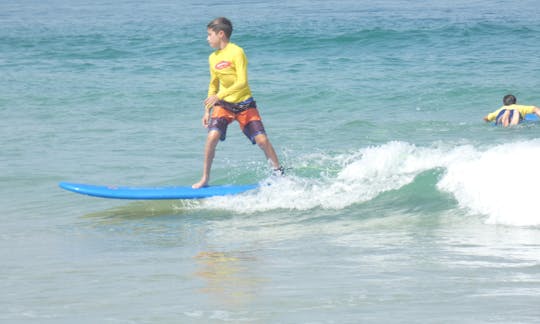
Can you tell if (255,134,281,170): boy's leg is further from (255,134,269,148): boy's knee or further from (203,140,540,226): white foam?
(203,140,540,226): white foam

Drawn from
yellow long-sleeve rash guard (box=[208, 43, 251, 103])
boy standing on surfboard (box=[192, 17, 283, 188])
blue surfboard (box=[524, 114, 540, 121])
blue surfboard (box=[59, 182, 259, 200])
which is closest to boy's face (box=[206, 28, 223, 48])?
boy standing on surfboard (box=[192, 17, 283, 188])

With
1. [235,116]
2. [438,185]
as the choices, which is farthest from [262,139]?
[438,185]

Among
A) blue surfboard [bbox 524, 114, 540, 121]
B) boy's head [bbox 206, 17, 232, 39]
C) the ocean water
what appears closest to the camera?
the ocean water

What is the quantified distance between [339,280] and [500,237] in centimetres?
202

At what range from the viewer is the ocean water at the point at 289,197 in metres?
4.95

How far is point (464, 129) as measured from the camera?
45.9ft

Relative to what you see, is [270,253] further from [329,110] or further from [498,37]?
[498,37]

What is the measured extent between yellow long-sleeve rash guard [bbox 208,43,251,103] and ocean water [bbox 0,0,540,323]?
110 cm

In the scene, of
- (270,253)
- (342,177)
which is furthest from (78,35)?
(270,253)

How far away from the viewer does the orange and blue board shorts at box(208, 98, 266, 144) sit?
8.06 m

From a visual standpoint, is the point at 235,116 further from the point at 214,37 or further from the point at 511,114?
the point at 511,114

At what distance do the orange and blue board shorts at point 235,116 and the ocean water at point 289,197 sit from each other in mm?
732

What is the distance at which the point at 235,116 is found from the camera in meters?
8.10

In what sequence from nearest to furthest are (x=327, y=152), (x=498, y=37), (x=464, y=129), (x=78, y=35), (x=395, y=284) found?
(x=395, y=284)
(x=327, y=152)
(x=464, y=129)
(x=498, y=37)
(x=78, y=35)
